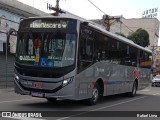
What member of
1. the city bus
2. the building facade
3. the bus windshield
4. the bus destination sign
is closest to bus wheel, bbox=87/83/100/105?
the city bus

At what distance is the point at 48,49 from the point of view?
40.7 feet

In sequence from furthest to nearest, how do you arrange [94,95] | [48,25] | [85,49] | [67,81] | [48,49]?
[94,95] → [85,49] → [48,25] → [48,49] → [67,81]

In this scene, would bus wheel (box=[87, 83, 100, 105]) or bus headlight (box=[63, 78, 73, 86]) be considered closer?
bus headlight (box=[63, 78, 73, 86])

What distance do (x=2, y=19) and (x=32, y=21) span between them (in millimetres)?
12680

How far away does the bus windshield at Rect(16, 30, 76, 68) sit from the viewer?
12.2m

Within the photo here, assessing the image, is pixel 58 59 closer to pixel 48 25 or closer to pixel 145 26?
pixel 48 25

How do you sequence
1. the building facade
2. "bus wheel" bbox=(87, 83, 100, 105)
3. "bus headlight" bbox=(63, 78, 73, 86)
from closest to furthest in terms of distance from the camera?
"bus headlight" bbox=(63, 78, 73, 86) < "bus wheel" bbox=(87, 83, 100, 105) < the building facade

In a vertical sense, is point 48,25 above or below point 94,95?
above

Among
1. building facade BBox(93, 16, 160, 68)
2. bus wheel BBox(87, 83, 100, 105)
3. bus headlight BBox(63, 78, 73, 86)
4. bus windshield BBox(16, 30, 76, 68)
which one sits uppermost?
building facade BBox(93, 16, 160, 68)

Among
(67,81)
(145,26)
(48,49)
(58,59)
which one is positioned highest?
(145,26)

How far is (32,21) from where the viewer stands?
13.1 meters

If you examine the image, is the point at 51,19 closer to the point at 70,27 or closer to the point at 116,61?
the point at 70,27

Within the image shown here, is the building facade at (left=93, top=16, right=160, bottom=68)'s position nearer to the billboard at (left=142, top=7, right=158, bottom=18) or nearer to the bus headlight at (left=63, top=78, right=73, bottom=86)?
the billboard at (left=142, top=7, right=158, bottom=18)

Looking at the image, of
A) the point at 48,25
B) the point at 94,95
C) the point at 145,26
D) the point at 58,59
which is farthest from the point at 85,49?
the point at 145,26
